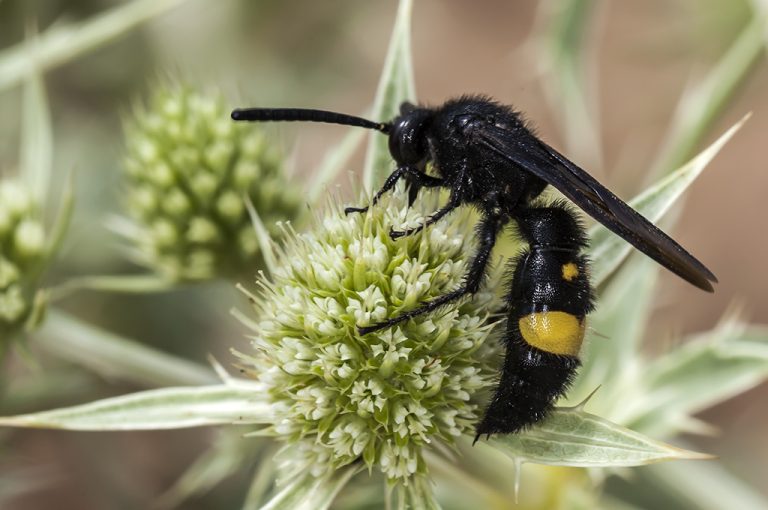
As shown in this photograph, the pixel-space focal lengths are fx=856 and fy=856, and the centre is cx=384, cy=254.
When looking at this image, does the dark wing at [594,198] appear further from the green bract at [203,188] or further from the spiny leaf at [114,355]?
the spiny leaf at [114,355]

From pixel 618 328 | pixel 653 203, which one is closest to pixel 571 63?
pixel 618 328

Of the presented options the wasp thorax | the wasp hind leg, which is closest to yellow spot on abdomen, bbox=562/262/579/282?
the wasp hind leg

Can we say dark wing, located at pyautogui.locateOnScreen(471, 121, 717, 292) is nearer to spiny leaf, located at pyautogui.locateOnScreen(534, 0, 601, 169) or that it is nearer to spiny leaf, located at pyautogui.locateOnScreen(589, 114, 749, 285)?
spiny leaf, located at pyautogui.locateOnScreen(589, 114, 749, 285)

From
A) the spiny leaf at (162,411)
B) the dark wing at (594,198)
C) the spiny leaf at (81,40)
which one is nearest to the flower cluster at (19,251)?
the spiny leaf at (81,40)

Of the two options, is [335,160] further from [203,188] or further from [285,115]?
[285,115]

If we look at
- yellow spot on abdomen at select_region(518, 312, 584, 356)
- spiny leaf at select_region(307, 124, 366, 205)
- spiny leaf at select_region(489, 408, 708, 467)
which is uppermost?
spiny leaf at select_region(307, 124, 366, 205)

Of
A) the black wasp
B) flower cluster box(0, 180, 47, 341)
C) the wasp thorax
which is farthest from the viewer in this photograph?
flower cluster box(0, 180, 47, 341)
